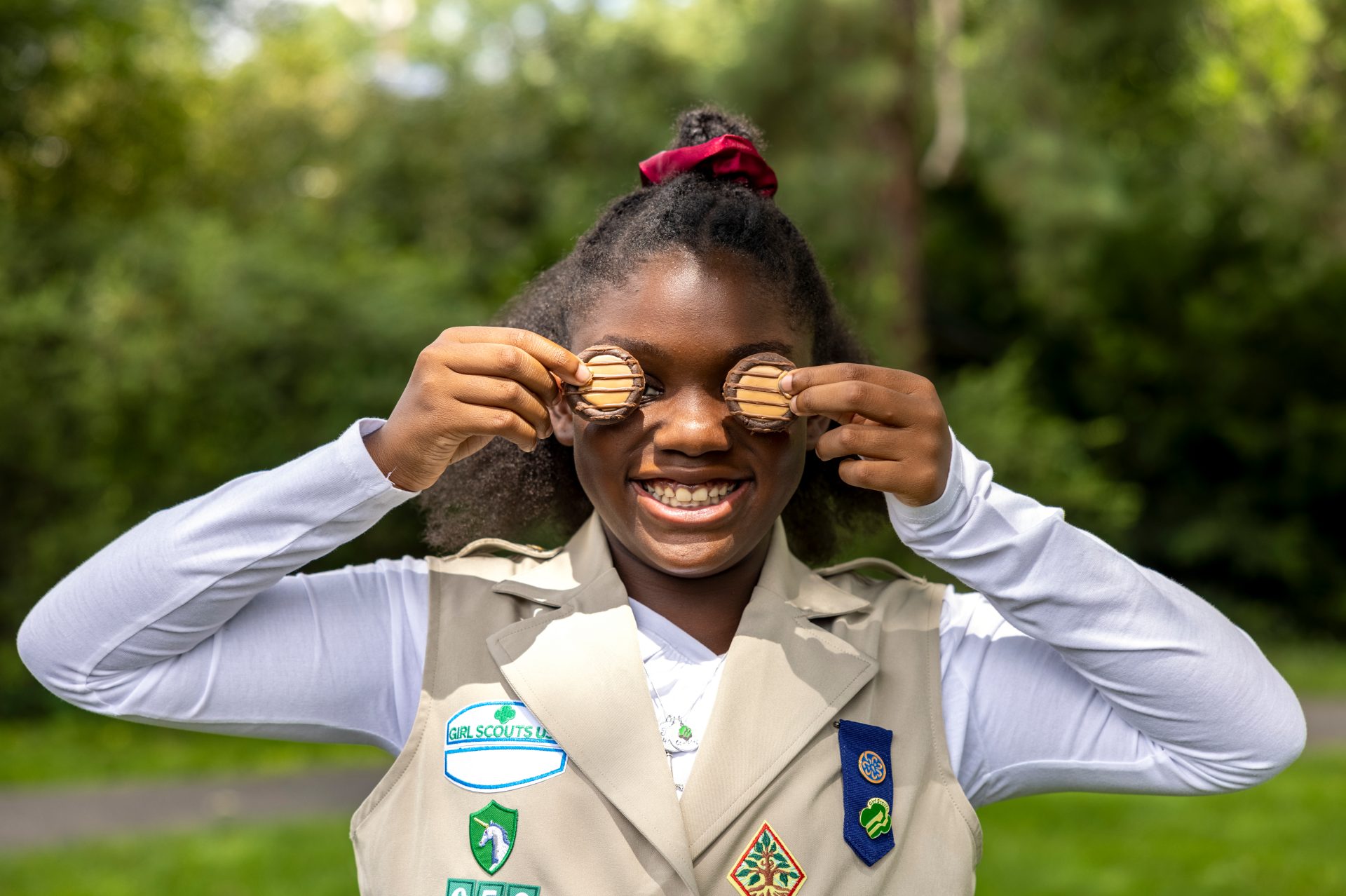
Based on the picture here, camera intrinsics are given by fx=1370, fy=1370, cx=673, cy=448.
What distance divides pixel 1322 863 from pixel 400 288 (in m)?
6.97

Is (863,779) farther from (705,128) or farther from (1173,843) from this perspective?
(1173,843)

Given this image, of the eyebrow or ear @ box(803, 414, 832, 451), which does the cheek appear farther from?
ear @ box(803, 414, 832, 451)

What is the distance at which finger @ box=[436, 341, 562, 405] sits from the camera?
6.48ft

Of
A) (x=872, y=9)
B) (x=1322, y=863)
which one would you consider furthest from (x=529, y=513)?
(x=872, y=9)

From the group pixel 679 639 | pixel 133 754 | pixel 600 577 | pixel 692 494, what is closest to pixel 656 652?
pixel 679 639

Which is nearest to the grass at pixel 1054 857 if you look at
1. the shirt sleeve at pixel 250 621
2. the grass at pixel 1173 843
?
the grass at pixel 1173 843

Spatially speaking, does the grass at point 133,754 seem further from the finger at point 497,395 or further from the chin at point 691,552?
the finger at point 497,395

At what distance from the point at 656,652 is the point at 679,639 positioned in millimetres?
46

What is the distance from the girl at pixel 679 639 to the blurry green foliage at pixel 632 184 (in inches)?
233

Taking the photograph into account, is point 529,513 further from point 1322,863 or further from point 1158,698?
point 1322,863

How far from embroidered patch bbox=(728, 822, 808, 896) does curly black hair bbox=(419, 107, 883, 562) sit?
78cm

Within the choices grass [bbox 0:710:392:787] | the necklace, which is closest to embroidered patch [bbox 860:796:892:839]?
the necklace

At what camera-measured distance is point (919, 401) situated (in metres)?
1.96

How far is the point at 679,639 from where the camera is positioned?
2268 mm
